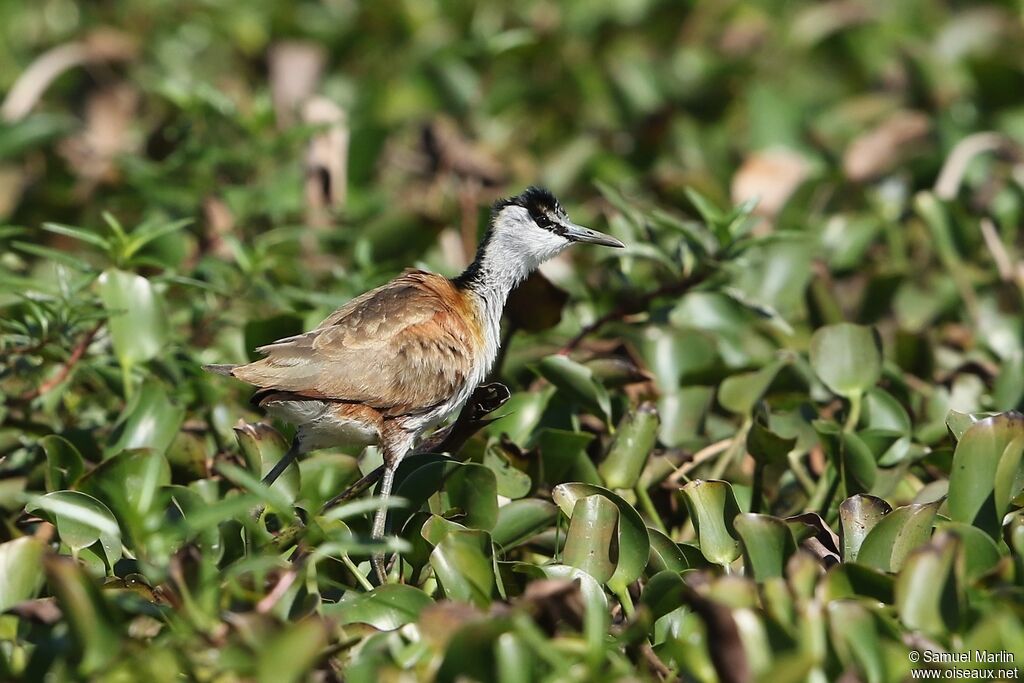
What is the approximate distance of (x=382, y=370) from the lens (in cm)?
471

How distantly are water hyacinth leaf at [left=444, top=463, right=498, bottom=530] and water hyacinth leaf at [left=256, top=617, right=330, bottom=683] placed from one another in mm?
1277

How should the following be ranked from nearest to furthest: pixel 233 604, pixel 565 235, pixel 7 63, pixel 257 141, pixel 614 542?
pixel 233 604
pixel 614 542
pixel 565 235
pixel 257 141
pixel 7 63

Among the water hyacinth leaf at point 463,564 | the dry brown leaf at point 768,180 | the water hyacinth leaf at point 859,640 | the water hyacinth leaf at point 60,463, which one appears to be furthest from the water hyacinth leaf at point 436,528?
the dry brown leaf at point 768,180

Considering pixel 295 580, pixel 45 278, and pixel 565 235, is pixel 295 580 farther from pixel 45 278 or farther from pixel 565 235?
pixel 45 278

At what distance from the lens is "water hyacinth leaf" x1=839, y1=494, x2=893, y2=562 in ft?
13.7

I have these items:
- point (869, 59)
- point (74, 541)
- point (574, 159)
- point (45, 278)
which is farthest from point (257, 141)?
point (869, 59)

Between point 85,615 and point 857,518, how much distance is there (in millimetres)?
2377

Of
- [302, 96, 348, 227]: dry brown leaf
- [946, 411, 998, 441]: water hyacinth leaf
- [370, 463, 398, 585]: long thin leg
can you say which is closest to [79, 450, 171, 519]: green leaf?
[370, 463, 398, 585]: long thin leg

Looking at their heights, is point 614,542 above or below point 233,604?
below

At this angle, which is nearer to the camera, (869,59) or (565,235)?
(565,235)

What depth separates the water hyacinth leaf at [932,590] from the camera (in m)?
3.46

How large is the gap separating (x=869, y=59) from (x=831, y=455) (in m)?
4.88

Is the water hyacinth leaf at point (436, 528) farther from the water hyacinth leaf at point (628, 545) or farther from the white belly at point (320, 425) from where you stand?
the white belly at point (320, 425)

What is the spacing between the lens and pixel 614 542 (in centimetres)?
408
